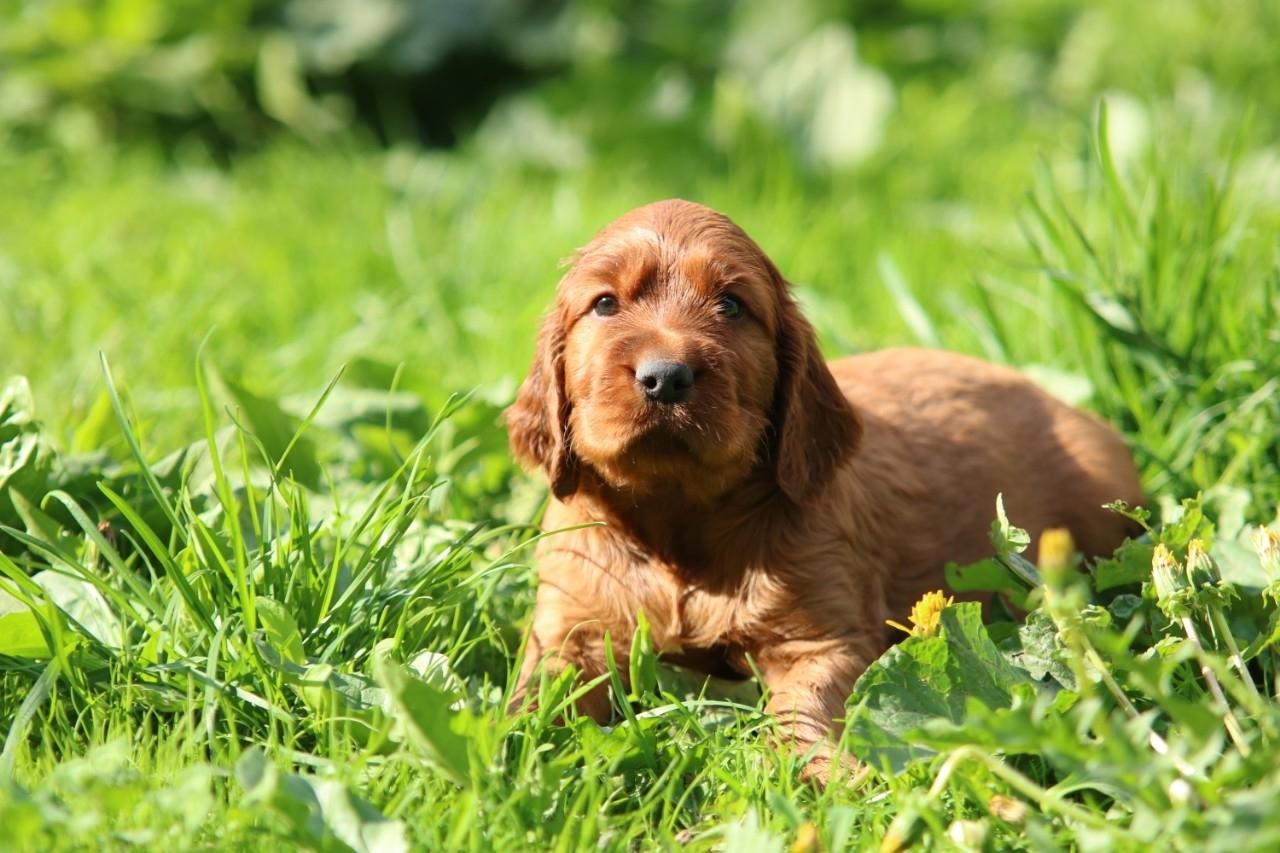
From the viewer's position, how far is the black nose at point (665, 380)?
284cm

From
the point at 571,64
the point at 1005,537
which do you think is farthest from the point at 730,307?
the point at 571,64

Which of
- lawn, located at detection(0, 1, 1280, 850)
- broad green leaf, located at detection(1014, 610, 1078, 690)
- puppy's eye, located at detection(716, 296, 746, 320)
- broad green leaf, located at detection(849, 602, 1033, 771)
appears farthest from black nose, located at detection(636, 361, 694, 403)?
broad green leaf, located at detection(1014, 610, 1078, 690)

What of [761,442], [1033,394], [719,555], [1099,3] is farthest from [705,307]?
[1099,3]

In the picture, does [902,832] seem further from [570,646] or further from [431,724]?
[570,646]

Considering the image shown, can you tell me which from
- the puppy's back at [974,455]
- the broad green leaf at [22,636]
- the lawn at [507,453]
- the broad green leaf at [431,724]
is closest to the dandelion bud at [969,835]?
the lawn at [507,453]

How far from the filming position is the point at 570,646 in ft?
10.5

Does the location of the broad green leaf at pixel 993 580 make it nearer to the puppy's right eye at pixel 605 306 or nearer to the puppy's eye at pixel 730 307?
the puppy's eye at pixel 730 307

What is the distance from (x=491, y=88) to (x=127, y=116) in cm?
197

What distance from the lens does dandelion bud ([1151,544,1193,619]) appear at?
2.73 m

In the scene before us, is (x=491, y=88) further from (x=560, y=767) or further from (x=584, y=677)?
(x=560, y=767)

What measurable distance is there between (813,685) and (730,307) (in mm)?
855

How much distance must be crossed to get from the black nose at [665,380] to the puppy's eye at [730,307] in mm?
325

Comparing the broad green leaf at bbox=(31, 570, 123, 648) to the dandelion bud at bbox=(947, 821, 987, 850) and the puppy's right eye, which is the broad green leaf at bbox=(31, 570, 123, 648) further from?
the dandelion bud at bbox=(947, 821, 987, 850)

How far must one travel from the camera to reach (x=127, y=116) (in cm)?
745
